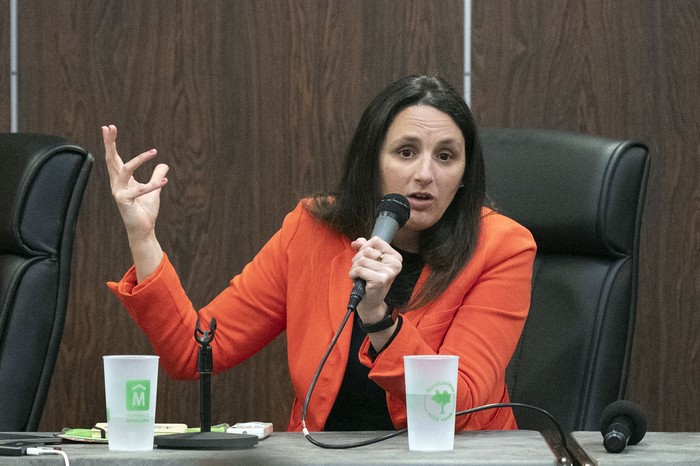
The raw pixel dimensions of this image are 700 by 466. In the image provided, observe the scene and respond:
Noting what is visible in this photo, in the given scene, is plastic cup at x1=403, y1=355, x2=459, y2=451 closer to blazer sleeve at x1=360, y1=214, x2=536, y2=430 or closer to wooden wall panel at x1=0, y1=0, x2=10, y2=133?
blazer sleeve at x1=360, y1=214, x2=536, y2=430

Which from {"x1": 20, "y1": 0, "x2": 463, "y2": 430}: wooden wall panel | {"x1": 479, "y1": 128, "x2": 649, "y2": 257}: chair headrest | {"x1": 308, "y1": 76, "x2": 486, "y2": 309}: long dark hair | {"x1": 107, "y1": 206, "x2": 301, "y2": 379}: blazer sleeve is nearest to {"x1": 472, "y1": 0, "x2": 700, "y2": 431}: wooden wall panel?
{"x1": 20, "y1": 0, "x2": 463, "y2": 430}: wooden wall panel

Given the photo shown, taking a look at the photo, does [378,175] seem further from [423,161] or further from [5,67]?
[5,67]

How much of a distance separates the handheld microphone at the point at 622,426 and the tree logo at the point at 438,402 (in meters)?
0.19

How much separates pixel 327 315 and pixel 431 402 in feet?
2.08

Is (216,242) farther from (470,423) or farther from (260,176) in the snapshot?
(470,423)

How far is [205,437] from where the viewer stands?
1.22 meters

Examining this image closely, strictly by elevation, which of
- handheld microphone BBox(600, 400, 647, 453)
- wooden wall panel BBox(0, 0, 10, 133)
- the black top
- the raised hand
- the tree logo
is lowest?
the black top

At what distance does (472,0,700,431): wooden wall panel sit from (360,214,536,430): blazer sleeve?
68 centimetres

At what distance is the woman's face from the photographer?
179 centimetres

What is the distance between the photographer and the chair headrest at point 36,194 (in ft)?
6.25

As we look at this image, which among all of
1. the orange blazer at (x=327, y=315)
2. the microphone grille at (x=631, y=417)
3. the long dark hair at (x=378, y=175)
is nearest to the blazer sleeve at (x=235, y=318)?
the orange blazer at (x=327, y=315)

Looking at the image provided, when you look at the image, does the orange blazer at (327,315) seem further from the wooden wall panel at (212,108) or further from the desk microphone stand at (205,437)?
the wooden wall panel at (212,108)

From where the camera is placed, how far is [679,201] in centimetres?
243

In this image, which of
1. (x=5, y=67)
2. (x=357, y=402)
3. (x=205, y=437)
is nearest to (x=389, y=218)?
(x=205, y=437)
